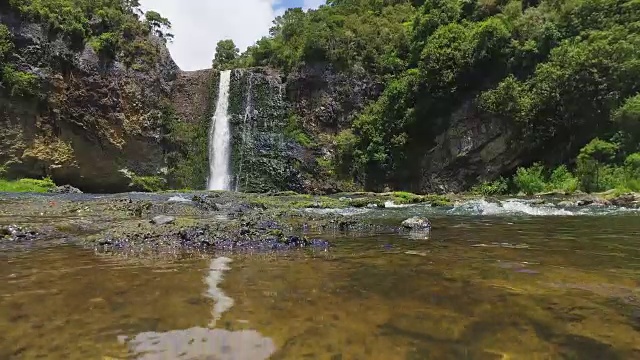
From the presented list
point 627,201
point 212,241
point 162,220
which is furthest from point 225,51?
point 212,241

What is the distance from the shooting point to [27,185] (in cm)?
3048

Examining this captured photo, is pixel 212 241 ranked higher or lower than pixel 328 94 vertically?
lower

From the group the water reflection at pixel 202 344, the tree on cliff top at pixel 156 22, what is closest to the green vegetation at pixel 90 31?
the tree on cliff top at pixel 156 22

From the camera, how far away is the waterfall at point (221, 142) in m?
37.4

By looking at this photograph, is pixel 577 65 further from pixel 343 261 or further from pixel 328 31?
pixel 343 261

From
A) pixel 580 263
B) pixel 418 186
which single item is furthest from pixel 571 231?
pixel 418 186

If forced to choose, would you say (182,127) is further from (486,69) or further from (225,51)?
(225,51)

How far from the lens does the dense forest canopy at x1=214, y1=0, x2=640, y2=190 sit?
Result: 2736 cm

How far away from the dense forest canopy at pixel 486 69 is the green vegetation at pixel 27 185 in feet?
68.7

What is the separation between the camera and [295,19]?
46.0m

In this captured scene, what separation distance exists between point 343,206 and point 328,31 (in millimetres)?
26197

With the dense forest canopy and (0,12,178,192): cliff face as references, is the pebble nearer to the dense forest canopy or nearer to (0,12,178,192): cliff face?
the dense forest canopy

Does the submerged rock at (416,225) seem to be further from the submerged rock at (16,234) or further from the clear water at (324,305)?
the submerged rock at (16,234)

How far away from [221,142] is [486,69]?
841 inches
